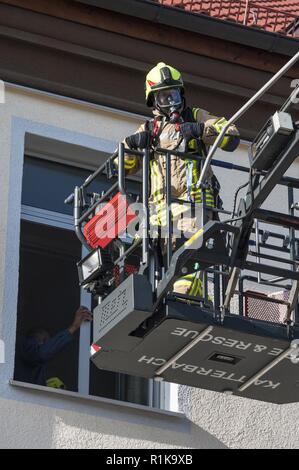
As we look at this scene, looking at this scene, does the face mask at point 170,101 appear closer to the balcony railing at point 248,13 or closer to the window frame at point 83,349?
the window frame at point 83,349

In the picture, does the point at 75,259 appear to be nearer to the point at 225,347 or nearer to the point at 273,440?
the point at 273,440

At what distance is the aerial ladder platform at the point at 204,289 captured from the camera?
12.5 meters

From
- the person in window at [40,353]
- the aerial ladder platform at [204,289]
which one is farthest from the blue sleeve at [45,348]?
the aerial ladder platform at [204,289]

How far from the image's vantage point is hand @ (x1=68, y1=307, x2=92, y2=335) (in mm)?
14859

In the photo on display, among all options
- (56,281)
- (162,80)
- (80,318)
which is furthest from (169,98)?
(56,281)

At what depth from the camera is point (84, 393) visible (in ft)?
48.6

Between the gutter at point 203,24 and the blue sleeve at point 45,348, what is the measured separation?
8.93ft

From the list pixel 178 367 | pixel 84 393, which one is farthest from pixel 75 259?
pixel 178 367

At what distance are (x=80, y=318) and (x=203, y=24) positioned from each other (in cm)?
271
